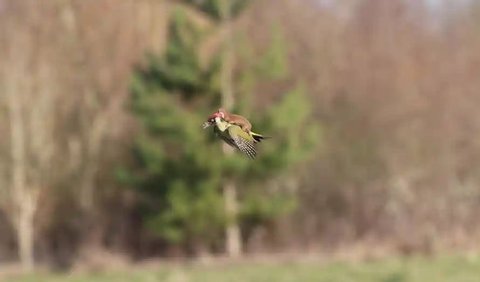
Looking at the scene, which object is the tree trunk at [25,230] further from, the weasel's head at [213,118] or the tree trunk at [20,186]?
the weasel's head at [213,118]

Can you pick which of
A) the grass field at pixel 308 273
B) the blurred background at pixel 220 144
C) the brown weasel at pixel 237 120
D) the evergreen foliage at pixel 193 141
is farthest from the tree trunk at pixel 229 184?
the brown weasel at pixel 237 120

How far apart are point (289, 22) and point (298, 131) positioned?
6.50 metres

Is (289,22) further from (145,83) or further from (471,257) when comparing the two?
(471,257)

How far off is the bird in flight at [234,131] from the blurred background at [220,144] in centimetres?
2034

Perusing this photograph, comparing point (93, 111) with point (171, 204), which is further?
point (93, 111)

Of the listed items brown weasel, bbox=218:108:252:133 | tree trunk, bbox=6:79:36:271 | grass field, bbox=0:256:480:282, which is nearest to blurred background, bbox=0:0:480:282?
tree trunk, bbox=6:79:36:271

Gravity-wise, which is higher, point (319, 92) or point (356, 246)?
point (319, 92)

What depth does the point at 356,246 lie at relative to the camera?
80.8 ft

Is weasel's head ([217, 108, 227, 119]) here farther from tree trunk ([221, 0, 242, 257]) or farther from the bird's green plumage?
tree trunk ([221, 0, 242, 257])

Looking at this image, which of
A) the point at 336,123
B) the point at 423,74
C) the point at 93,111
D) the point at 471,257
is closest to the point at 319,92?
the point at 336,123

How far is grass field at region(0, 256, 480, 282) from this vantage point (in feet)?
56.3

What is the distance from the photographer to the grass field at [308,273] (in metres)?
17.2

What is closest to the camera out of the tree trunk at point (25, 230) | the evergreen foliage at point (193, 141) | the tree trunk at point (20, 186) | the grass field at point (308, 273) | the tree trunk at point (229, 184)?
the grass field at point (308, 273)

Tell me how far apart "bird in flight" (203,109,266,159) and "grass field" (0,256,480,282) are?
555 inches
